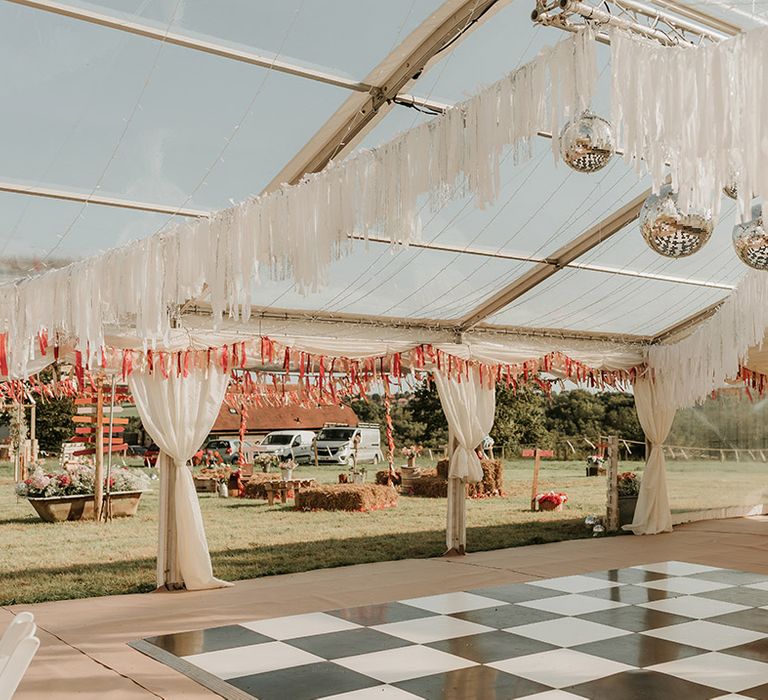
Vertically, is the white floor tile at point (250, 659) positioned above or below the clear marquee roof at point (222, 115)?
below

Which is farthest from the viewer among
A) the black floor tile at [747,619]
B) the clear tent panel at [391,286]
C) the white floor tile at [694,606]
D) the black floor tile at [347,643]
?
the clear tent panel at [391,286]

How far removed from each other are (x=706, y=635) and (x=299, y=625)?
2609 millimetres

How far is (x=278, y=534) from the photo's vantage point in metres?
11.2

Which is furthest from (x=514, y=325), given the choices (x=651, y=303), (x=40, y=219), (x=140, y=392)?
(x=40, y=219)

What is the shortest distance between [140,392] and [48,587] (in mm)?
2008

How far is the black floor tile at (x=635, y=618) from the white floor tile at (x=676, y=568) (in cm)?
171

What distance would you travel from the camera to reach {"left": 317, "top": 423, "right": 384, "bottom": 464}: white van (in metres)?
22.7

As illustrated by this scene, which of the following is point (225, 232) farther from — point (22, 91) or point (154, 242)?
point (22, 91)

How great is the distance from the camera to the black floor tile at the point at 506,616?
5844 millimetres

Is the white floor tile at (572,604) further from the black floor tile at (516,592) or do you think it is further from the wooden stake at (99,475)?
the wooden stake at (99,475)

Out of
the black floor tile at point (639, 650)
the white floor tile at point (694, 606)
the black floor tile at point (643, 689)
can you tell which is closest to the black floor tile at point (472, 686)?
the black floor tile at point (643, 689)

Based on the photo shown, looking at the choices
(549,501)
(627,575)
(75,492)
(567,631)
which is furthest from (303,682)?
(549,501)

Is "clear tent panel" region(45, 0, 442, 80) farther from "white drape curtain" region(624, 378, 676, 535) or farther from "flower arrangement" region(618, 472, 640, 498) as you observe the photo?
"flower arrangement" region(618, 472, 640, 498)

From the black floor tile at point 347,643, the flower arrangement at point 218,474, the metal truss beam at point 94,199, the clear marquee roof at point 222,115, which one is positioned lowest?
the black floor tile at point 347,643
